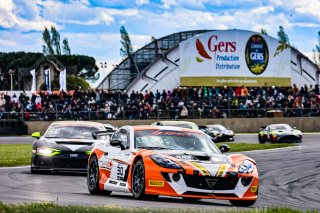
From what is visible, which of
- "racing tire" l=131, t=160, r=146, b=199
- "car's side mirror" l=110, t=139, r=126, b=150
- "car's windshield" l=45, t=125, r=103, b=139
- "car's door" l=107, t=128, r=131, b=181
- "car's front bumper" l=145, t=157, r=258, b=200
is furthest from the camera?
"car's windshield" l=45, t=125, r=103, b=139

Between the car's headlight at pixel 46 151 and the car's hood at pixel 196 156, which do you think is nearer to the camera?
the car's hood at pixel 196 156

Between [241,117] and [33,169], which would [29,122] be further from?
[33,169]

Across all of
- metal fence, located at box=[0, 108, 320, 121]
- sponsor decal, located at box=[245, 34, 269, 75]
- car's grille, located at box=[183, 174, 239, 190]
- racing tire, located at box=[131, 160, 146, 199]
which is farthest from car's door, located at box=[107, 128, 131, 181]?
sponsor decal, located at box=[245, 34, 269, 75]

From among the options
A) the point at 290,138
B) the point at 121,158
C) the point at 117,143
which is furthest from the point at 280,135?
the point at 121,158

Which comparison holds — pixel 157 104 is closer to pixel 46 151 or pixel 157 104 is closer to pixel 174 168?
pixel 46 151

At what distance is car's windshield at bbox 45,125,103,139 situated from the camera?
20.7m

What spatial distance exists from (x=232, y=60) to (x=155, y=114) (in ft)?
62.3

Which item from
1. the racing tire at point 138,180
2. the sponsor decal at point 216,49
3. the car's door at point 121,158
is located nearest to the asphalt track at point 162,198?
the racing tire at point 138,180

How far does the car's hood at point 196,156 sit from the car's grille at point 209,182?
1.12ft

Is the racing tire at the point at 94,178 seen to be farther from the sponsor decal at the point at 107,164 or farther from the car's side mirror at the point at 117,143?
the car's side mirror at the point at 117,143

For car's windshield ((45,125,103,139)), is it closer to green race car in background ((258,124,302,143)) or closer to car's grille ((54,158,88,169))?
car's grille ((54,158,88,169))

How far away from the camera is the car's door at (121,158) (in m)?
13.5

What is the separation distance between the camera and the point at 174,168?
1241 cm

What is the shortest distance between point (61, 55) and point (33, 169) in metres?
123
